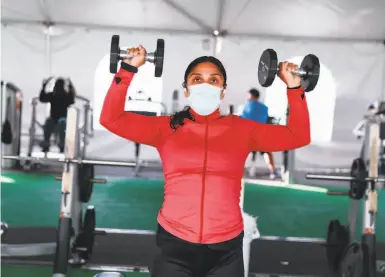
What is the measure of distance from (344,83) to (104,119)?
7.88 m

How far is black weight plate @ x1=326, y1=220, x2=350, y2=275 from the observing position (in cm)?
340

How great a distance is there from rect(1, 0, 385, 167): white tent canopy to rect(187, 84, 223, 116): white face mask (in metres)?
6.53

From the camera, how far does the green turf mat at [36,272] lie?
9.82ft

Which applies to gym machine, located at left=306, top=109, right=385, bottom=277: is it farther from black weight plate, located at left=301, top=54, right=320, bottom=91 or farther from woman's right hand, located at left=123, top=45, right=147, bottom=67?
woman's right hand, located at left=123, top=45, right=147, bottom=67

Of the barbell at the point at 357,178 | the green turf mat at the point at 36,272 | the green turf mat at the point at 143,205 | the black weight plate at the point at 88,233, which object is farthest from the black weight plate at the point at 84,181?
the barbell at the point at 357,178

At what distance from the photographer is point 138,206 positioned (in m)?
5.17

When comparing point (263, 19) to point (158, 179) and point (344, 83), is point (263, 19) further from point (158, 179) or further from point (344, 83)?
point (158, 179)

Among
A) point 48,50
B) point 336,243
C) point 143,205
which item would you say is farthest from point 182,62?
point 336,243

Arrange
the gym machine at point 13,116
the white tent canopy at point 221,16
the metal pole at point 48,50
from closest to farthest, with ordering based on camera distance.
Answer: the gym machine at point 13,116 → the white tent canopy at point 221,16 → the metal pole at point 48,50

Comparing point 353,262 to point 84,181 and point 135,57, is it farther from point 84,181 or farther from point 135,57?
point 135,57

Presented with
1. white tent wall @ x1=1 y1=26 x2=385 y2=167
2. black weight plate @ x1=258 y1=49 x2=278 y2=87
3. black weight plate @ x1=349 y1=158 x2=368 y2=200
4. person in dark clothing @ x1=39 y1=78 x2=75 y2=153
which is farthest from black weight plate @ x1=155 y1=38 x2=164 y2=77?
white tent wall @ x1=1 y1=26 x2=385 y2=167

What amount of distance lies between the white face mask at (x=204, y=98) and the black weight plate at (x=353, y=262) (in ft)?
5.16

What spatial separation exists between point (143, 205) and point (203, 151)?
3.74 m

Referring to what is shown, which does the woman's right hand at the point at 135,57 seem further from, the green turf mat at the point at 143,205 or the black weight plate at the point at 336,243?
the green turf mat at the point at 143,205
